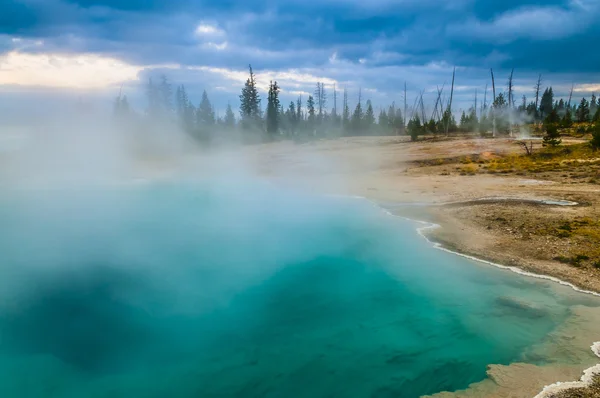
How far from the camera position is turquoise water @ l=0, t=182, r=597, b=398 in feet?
25.7

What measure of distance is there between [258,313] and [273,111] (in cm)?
5972

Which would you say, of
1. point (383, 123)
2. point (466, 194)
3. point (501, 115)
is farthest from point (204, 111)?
point (466, 194)

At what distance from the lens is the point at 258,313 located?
10297mm

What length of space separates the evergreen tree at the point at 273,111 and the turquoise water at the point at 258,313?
50.5 metres

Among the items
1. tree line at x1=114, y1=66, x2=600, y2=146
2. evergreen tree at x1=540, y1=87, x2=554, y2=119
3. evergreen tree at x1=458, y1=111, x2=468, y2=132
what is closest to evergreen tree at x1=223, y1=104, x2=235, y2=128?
tree line at x1=114, y1=66, x2=600, y2=146

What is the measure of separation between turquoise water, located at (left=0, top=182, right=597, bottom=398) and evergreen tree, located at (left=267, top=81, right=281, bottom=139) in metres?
50.5

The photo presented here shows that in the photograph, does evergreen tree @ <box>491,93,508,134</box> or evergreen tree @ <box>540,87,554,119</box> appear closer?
evergreen tree @ <box>491,93,508,134</box>

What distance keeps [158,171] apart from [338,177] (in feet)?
56.6

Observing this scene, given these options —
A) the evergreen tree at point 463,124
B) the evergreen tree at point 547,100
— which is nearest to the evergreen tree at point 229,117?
the evergreen tree at point 463,124

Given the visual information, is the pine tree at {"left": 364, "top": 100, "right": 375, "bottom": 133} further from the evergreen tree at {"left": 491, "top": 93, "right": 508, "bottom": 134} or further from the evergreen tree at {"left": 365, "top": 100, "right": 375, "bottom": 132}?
the evergreen tree at {"left": 491, "top": 93, "right": 508, "bottom": 134}

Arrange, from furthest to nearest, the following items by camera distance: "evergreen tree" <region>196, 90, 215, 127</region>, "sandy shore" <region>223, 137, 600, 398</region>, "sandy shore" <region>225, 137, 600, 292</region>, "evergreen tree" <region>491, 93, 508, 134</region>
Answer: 1. "evergreen tree" <region>196, 90, 215, 127</region>
2. "evergreen tree" <region>491, 93, 508, 134</region>
3. "sandy shore" <region>225, 137, 600, 292</region>
4. "sandy shore" <region>223, 137, 600, 398</region>

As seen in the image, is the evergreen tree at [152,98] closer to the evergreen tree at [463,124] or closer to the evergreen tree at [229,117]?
Answer: the evergreen tree at [229,117]

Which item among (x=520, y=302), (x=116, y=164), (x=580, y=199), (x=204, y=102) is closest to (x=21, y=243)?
(x=520, y=302)

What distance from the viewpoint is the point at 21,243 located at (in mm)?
16922
